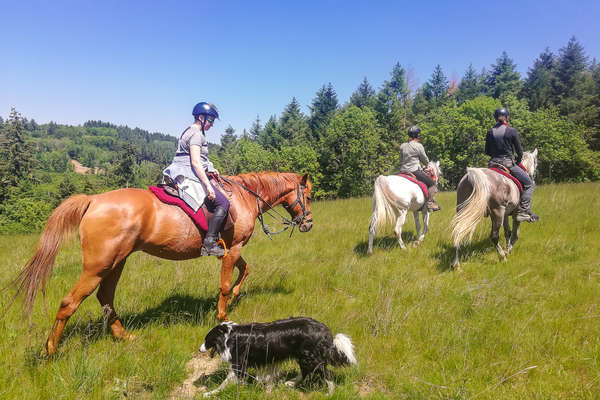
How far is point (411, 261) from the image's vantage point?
6742mm

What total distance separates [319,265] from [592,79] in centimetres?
6416

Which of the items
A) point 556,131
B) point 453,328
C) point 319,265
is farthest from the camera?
point 556,131

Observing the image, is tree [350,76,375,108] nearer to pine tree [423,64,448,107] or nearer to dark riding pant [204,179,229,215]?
pine tree [423,64,448,107]

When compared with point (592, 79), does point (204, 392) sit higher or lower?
lower

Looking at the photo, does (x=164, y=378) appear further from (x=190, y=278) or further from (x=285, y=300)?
(x=190, y=278)

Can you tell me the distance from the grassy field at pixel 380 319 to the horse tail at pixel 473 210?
2.54 ft

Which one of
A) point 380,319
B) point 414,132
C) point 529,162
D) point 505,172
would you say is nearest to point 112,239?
point 380,319

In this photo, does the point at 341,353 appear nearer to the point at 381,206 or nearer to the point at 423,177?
the point at 381,206

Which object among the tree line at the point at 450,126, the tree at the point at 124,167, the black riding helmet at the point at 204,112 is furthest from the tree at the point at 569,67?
the tree at the point at 124,167

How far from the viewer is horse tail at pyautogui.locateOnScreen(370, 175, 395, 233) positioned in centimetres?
761

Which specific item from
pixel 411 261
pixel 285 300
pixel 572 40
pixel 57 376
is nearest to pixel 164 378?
pixel 57 376

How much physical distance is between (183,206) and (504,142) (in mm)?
7444

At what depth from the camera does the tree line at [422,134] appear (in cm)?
3906

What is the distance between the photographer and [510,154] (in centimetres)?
711
